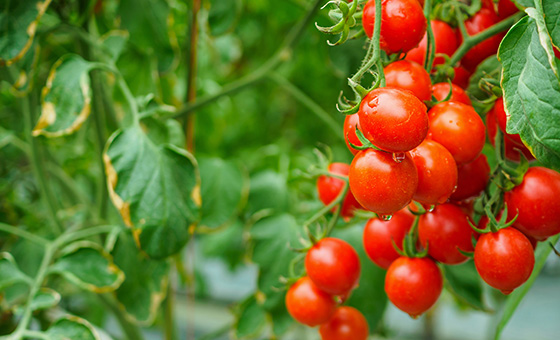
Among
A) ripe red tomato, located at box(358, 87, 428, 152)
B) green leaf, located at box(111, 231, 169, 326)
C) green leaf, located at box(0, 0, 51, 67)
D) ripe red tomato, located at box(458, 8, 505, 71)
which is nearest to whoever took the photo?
ripe red tomato, located at box(358, 87, 428, 152)

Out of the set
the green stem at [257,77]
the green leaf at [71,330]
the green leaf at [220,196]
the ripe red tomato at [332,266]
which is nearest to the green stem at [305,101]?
the green stem at [257,77]

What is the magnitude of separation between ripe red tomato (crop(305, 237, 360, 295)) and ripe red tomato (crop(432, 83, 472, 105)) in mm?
132

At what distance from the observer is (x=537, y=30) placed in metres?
0.26

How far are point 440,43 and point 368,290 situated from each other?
1.03 ft

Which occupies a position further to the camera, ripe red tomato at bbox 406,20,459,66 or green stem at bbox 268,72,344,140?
green stem at bbox 268,72,344,140

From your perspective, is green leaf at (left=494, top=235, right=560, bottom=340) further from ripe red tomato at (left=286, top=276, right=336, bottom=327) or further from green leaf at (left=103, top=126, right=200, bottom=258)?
green leaf at (left=103, top=126, right=200, bottom=258)

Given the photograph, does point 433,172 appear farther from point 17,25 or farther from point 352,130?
point 17,25

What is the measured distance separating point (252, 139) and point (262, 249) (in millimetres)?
618

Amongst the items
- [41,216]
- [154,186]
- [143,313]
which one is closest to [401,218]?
[154,186]

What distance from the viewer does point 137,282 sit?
1.86 feet

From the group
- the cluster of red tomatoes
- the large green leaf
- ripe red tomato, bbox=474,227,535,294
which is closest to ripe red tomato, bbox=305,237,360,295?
the cluster of red tomatoes

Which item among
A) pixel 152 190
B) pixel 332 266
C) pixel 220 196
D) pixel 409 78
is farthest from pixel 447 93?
pixel 220 196

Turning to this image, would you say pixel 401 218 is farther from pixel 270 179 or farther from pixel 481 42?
pixel 270 179

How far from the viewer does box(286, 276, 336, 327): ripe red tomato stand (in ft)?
1.26
